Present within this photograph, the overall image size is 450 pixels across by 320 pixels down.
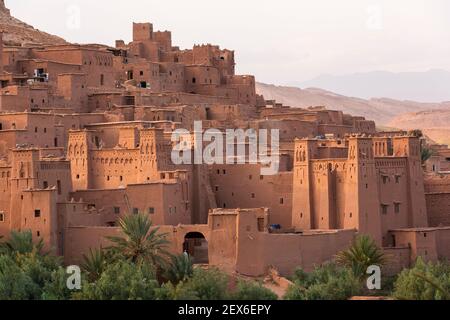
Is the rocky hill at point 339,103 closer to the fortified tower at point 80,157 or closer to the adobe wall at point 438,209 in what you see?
the adobe wall at point 438,209

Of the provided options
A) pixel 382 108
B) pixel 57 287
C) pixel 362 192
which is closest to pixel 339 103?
pixel 382 108

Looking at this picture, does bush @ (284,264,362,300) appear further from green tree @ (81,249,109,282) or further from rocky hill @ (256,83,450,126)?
rocky hill @ (256,83,450,126)

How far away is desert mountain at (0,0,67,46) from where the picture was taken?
74500 millimetres

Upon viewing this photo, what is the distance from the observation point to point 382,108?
153375mm

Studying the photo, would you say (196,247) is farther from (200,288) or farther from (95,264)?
(200,288)

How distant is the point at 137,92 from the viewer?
208 ft

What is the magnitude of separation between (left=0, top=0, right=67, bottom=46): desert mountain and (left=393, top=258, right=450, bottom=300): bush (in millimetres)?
28788

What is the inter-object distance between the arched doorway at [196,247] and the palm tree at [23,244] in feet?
15.7

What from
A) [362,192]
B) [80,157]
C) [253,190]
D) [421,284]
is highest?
[80,157]

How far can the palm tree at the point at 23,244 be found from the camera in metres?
48.2

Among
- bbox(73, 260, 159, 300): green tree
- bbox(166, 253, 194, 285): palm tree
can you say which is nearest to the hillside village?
bbox(166, 253, 194, 285): palm tree

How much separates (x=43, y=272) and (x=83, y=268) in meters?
1.54

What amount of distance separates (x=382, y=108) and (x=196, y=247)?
10394 cm

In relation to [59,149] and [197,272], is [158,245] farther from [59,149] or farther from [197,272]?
[59,149]
